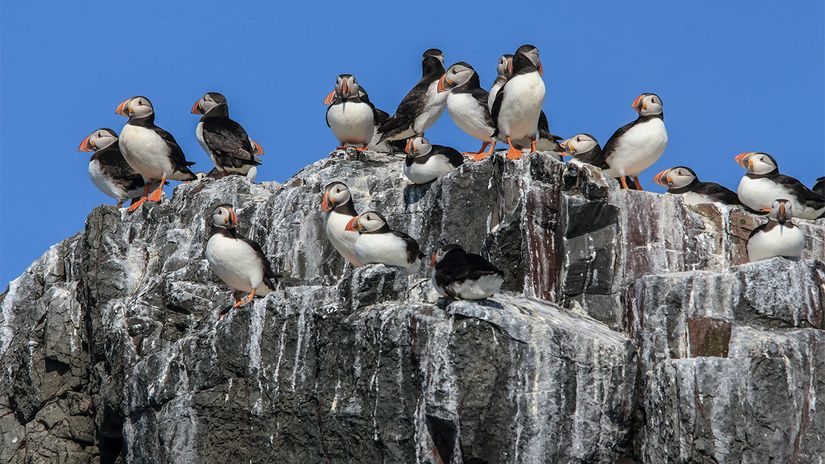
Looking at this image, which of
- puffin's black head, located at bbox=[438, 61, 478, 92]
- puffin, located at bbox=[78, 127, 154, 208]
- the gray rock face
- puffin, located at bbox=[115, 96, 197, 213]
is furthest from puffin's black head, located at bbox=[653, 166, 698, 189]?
puffin, located at bbox=[78, 127, 154, 208]

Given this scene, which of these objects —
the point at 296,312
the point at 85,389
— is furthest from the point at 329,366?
the point at 85,389

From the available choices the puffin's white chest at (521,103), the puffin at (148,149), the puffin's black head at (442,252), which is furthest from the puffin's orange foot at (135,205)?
the puffin's black head at (442,252)

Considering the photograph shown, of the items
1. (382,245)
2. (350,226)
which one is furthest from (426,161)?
(382,245)

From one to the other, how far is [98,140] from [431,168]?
4696 mm

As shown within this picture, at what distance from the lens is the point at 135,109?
1894 cm

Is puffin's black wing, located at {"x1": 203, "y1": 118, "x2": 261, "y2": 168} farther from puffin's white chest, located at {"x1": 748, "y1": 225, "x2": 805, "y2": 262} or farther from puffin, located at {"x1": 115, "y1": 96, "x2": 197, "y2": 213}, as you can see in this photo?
puffin's white chest, located at {"x1": 748, "y1": 225, "x2": 805, "y2": 262}

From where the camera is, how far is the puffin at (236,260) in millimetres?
15906

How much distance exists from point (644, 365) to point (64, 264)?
6.83 m

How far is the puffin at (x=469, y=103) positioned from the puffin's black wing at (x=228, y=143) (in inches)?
89.0

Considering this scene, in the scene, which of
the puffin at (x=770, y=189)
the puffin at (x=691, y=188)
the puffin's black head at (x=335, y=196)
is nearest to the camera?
the puffin's black head at (x=335, y=196)

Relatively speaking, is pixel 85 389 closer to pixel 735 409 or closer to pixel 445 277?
pixel 445 277

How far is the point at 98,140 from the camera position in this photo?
19.7 meters

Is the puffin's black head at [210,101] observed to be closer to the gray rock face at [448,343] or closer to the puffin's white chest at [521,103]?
the gray rock face at [448,343]

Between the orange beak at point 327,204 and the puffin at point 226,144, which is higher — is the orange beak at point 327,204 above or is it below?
below
